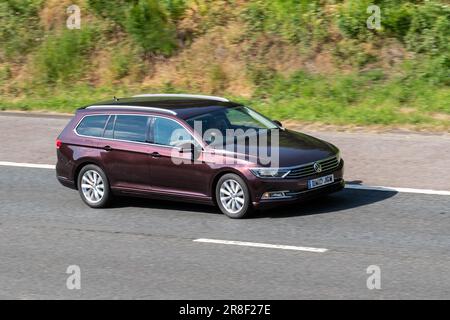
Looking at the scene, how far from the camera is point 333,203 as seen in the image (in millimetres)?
13609

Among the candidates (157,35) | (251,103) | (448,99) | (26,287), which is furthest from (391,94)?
(26,287)

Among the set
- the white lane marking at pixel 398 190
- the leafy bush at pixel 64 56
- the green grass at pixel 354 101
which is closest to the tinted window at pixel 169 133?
the white lane marking at pixel 398 190

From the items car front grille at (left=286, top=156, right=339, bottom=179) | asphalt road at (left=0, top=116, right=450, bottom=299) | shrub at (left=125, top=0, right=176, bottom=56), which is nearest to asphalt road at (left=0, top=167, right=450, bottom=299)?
asphalt road at (left=0, top=116, right=450, bottom=299)

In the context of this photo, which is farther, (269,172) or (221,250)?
(269,172)

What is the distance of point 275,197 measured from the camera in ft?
41.5

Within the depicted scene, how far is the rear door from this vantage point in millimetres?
13609

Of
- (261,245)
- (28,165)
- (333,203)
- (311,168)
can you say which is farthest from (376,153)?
(28,165)

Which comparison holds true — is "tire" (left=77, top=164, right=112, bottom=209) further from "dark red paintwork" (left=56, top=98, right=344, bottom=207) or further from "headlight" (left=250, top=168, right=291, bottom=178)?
"headlight" (left=250, top=168, right=291, bottom=178)

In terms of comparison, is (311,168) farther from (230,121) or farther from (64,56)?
(64,56)

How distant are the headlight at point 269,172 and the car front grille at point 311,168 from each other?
0.08 metres

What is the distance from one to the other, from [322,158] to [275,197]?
0.97 metres

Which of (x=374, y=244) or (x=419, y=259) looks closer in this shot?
(x=419, y=259)

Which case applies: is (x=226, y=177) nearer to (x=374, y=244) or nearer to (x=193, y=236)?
(x=193, y=236)

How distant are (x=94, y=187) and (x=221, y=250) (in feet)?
11.1
